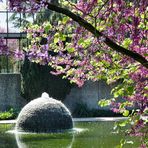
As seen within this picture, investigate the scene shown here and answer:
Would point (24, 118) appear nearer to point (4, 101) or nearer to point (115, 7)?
point (4, 101)

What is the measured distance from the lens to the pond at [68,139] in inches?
538

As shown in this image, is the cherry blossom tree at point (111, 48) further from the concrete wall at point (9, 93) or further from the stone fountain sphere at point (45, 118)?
the concrete wall at point (9, 93)

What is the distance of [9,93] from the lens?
90.9ft

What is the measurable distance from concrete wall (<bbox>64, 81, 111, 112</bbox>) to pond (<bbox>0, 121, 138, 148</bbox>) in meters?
9.59

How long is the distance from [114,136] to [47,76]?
11.2 meters

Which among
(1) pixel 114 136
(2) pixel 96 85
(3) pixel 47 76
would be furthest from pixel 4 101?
(1) pixel 114 136

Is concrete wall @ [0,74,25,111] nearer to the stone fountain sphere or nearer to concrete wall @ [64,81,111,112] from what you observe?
concrete wall @ [64,81,111,112]

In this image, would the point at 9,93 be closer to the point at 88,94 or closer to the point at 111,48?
the point at 88,94

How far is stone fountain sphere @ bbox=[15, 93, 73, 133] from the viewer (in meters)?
17.6

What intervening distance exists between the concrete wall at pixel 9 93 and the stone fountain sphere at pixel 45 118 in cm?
988

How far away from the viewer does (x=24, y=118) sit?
706 inches

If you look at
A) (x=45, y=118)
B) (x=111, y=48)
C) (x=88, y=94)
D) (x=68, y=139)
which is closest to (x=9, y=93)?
(x=88, y=94)

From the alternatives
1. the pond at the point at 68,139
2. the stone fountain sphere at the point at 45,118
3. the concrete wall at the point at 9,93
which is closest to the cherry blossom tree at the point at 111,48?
the pond at the point at 68,139

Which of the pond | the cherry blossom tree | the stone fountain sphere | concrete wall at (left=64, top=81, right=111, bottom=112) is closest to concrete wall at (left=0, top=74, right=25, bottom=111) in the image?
concrete wall at (left=64, top=81, right=111, bottom=112)
